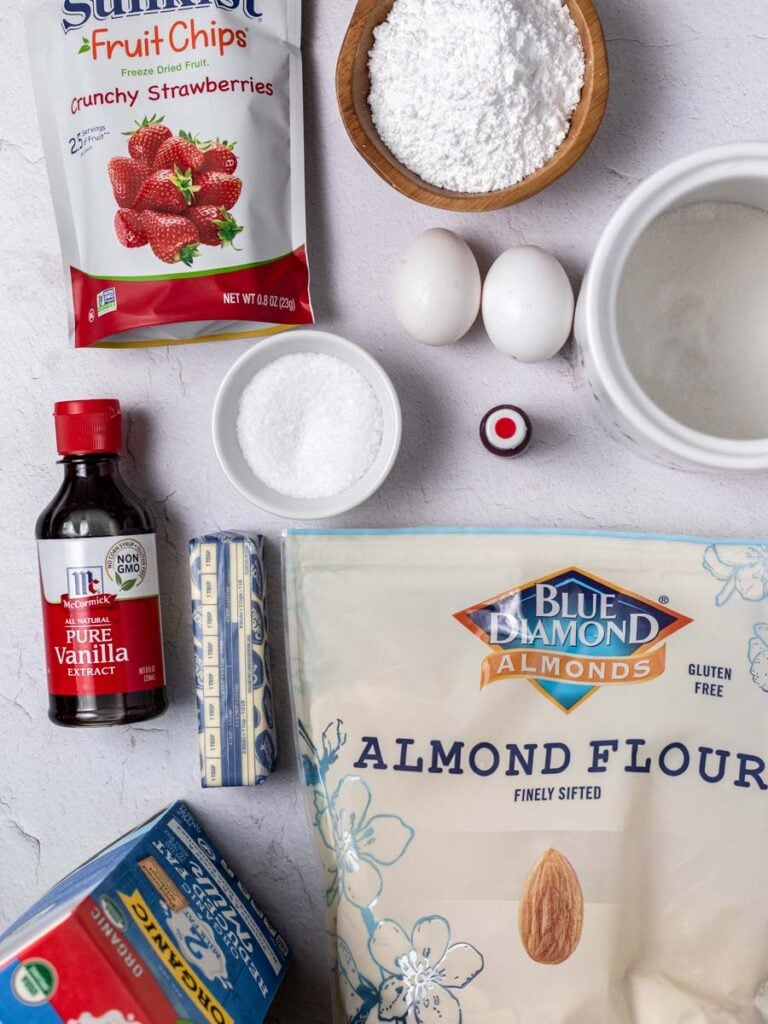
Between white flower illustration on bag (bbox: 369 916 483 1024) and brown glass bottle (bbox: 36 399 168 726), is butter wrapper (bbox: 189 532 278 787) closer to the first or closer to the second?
brown glass bottle (bbox: 36 399 168 726)

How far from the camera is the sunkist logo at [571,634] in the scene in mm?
728

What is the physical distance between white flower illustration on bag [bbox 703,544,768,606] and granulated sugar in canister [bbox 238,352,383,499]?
31 cm

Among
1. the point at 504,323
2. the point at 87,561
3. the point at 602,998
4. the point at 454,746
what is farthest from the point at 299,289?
the point at 602,998

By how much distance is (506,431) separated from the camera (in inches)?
28.9

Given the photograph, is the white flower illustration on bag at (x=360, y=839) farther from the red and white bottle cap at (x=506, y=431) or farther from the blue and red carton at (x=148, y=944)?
the red and white bottle cap at (x=506, y=431)

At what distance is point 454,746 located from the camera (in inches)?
28.9

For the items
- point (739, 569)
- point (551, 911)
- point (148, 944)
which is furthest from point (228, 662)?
point (739, 569)

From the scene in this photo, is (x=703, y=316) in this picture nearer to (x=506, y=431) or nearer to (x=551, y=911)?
(x=506, y=431)

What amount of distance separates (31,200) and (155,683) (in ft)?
1.49

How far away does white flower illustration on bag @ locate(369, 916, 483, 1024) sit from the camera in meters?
0.71

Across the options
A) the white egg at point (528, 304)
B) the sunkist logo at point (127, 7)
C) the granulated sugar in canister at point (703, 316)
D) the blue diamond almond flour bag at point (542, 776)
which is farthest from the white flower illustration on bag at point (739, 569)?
the sunkist logo at point (127, 7)

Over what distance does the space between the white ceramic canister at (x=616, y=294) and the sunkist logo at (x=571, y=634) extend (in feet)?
0.52

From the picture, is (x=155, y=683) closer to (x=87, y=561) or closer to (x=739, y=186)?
(x=87, y=561)

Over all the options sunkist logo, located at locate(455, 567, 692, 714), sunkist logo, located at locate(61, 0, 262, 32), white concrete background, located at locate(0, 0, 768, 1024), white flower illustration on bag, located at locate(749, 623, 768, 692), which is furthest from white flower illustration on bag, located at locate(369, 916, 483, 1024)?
sunkist logo, located at locate(61, 0, 262, 32)
